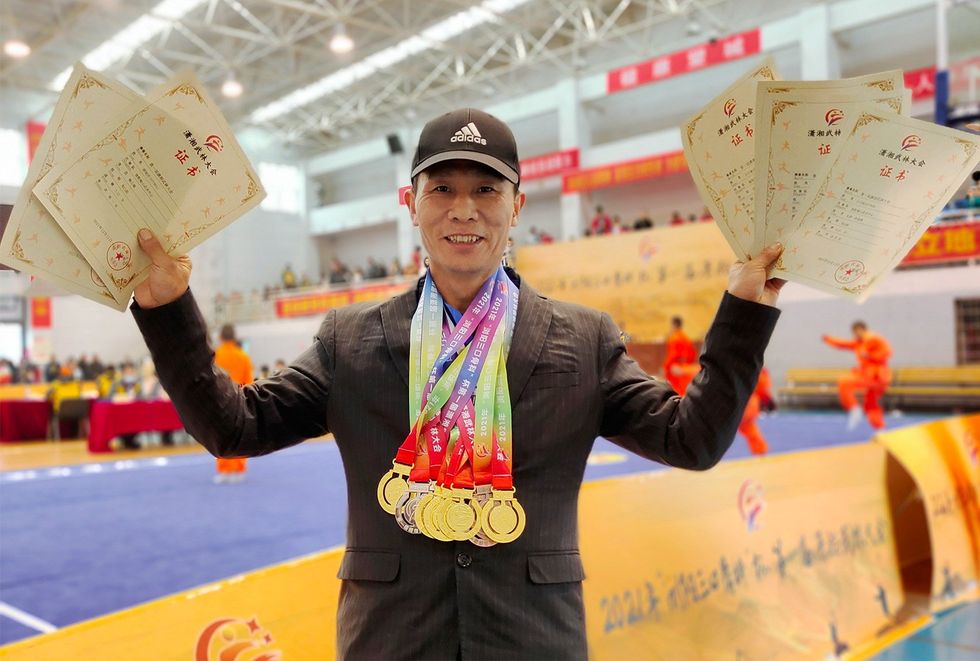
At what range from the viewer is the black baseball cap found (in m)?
1.40

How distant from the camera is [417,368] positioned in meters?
1.43

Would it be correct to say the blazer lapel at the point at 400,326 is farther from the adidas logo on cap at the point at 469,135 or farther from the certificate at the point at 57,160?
the certificate at the point at 57,160

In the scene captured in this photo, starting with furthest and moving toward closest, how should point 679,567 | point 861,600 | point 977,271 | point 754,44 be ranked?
point 754,44, point 977,271, point 861,600, point 679,567

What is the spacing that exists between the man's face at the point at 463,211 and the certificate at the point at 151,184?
0.32m

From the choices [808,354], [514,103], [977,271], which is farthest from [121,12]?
[977,271]

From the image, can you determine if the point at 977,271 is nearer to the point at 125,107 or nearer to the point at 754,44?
the point at 754,44

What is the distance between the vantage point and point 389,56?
2225cm

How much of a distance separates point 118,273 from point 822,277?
1.21 meters

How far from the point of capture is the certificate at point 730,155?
1366 millimetres

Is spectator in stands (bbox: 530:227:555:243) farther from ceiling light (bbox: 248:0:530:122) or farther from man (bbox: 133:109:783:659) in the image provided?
man (bbox: 133:109:783:659)

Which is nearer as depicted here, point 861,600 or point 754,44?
point 861,600

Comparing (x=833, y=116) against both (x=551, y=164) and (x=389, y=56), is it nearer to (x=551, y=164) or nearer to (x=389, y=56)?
(x=551, y=164)

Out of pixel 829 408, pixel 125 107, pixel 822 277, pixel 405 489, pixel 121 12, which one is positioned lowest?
pixel 829 408

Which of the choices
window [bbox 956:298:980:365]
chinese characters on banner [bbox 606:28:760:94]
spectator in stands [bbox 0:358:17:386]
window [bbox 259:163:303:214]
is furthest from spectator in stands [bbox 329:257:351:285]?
window [bbox 956:298:980:365]
